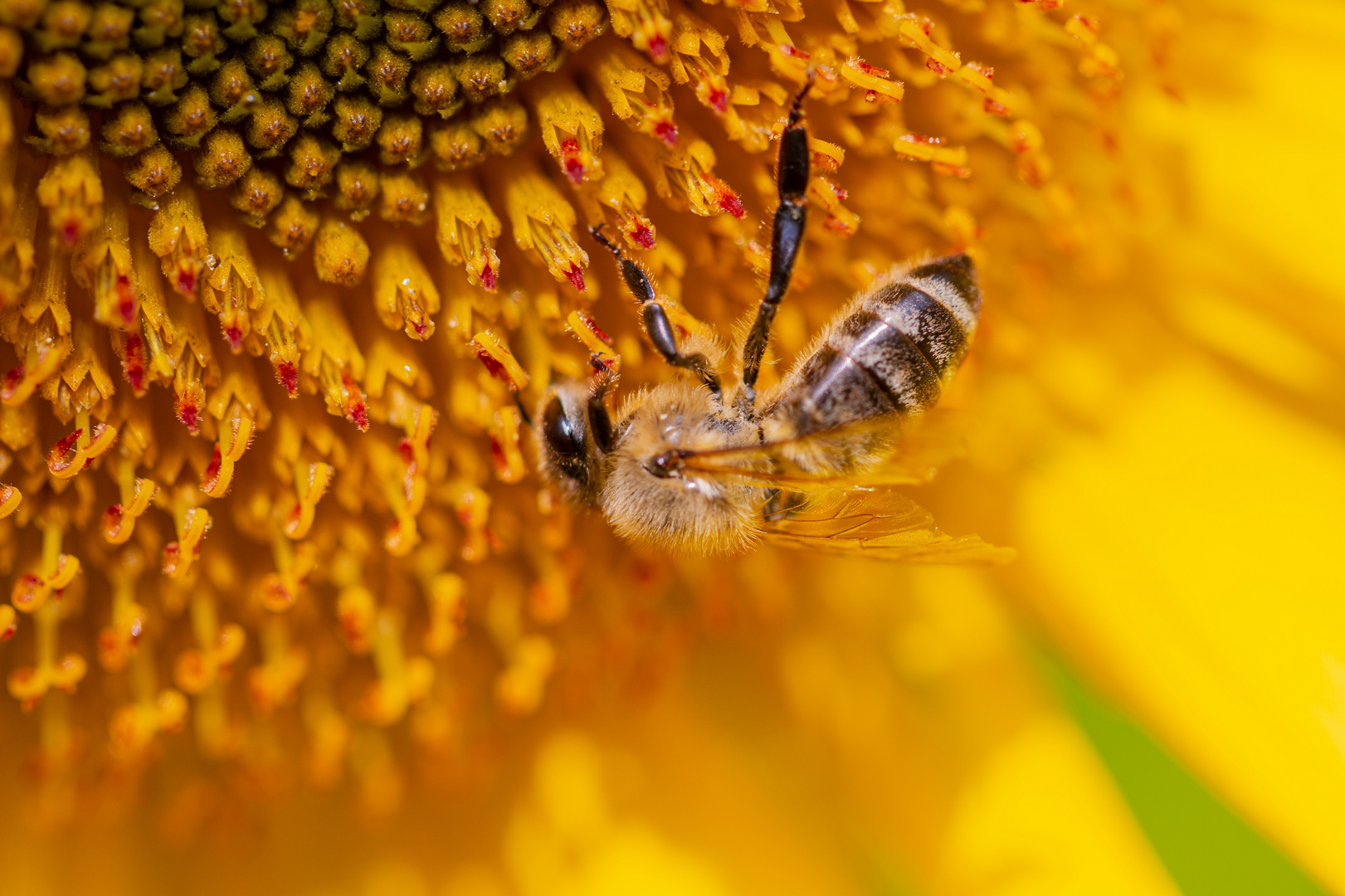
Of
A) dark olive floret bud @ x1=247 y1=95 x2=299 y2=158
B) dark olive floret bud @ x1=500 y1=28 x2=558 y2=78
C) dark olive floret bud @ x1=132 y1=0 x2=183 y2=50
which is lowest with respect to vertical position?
dark olive floret bud @ x1=247 y1=95 x2=299 y2=158

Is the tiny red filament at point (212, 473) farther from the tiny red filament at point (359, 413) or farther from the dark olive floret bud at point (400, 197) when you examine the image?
the dark olive floret bud at point (400, 197)

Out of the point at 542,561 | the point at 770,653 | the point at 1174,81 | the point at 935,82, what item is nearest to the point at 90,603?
the point at 542,561

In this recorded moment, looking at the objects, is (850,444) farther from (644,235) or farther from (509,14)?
(509,14)

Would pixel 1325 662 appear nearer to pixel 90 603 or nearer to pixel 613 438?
pixel 613 438

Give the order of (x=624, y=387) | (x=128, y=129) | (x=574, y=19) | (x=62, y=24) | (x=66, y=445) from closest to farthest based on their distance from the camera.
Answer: (x=62, y=24)
(x=128, y=129)
(x=574, y=19)
(x=66, y=445)
(x=624, y=387)

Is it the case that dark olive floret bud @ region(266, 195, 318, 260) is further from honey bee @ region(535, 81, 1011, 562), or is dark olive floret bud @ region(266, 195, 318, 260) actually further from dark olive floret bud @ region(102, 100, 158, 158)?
honey bee @ region(535, 81, 1011, 562)

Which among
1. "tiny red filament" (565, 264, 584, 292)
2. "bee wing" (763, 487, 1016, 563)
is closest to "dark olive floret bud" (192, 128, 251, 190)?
"tiny red filament" (565, 264, 584, 292)

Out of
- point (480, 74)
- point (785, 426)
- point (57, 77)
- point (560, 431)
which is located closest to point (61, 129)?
point (57, 77)

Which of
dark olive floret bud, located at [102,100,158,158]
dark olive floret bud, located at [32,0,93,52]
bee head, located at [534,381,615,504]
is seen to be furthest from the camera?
bee head, located at [534,381,615,504]
